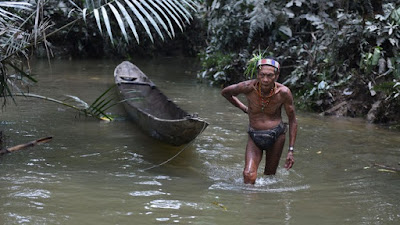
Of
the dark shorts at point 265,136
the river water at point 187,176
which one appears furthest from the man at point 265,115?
the river water at point 187,176

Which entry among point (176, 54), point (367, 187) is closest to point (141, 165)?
point (367, 187)

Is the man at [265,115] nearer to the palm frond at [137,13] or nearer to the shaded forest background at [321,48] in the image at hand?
the palm frond at [137,13]

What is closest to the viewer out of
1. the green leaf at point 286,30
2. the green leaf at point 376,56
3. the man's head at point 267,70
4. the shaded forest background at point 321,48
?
the man's head at point 267,70

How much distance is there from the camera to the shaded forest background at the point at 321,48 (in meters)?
8.62

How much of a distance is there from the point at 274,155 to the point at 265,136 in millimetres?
318

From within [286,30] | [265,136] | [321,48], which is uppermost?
[286,30]

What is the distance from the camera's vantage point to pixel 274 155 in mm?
5191

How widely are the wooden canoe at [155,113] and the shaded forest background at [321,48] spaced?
1.14 metres

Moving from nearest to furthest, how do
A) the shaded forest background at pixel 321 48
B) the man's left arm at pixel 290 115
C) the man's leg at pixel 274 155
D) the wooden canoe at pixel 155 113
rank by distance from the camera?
the man's left arm at pixel 290 115 → the man's leg at pixel 274 155 → the wooden canoe at pixel 155 113 → the shaded forest background at pixel 321 48

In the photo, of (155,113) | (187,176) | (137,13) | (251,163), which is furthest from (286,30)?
(137,13)

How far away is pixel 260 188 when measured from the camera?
15.9 feet

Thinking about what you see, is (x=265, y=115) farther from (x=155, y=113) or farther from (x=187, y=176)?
(x=155, y=113)

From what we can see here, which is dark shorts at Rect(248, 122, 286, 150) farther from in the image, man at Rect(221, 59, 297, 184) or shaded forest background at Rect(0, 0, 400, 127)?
shaded forest background at Rect(0, 0, 400, 127)

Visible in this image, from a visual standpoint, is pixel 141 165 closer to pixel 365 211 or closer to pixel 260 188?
pixel 260 188
